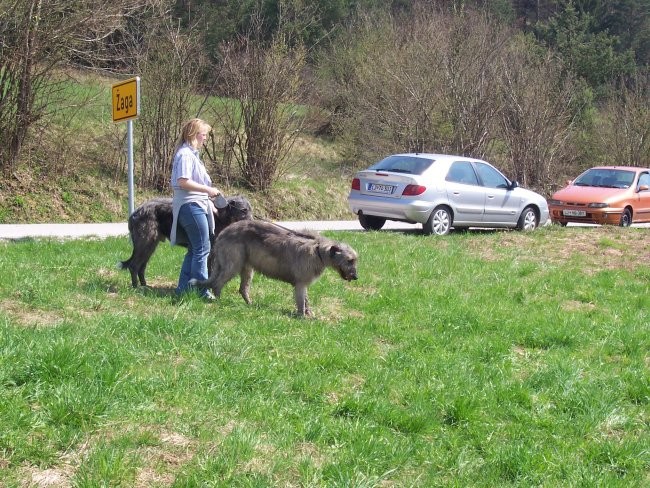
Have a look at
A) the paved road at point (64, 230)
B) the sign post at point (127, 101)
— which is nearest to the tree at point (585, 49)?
the paved road at point (64, 230)

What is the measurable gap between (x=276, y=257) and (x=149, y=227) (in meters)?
1.70

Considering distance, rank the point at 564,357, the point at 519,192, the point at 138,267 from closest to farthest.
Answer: the point at 564,357 < the point at 138,267 < the point at 519,192

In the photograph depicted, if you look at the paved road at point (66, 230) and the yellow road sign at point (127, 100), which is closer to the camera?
the yellow road sign at point (127, 100)

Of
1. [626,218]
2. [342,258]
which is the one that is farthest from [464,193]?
[342,258]

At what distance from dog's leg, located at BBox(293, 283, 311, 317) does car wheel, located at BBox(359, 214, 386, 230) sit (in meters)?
8.45

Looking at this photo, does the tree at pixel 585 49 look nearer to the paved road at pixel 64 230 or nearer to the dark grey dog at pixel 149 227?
the paved road at pixel 64 230

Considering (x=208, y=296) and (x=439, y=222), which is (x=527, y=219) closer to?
(x=439, y=222)

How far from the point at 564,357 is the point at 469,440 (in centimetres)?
222

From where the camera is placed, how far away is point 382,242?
13094 mm

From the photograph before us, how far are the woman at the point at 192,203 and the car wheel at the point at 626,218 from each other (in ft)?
43.7

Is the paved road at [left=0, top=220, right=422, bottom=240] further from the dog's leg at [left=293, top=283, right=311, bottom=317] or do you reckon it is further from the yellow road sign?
the dog's leg at [left=293, top=283, right=311, bottom=317]

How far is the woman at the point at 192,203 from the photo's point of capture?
7996 mm

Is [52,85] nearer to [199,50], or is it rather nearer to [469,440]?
[199,50]

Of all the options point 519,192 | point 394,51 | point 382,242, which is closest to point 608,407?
point 382,242
